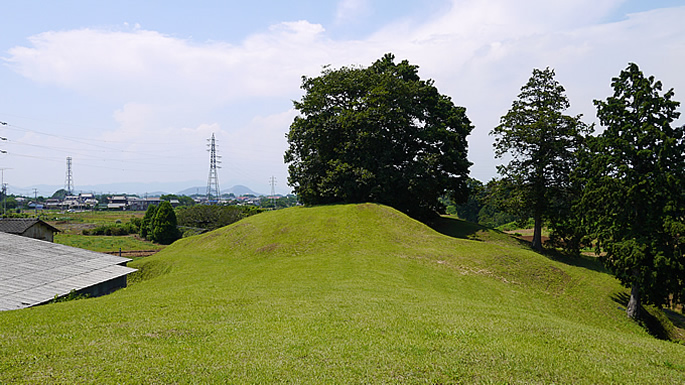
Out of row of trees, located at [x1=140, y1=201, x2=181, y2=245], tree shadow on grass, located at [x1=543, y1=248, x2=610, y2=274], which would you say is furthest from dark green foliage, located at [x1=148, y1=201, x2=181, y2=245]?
tree shadow on grass, located at [x1=543, y1=248, x2=610, y2=274]

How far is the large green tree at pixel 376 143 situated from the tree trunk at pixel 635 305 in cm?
2289

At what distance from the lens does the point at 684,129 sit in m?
23.9

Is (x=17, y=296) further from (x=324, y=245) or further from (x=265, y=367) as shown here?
(x=324, y=245)

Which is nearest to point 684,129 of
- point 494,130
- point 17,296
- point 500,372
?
point 494,130

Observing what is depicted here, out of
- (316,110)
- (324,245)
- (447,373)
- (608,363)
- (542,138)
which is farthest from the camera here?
(316,110)

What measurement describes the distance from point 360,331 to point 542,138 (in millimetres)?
35529

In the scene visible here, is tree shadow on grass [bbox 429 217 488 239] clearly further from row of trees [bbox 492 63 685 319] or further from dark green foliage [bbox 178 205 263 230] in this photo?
dark green foliage [bbox 178 205 263 230]

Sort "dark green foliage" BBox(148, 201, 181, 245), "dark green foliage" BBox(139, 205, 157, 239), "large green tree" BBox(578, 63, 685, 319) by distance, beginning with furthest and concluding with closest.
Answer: "dark green foliage" BBox(139, 205, 157, 239), "dark green foliage" BBox(148, 201, 181, 245), "large green tree" BBox(578, 63, 685, 319)

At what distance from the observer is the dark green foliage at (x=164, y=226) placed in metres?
76.8

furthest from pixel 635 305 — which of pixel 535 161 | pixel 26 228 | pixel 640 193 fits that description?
pixel 26 228

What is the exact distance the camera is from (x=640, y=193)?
23750mm

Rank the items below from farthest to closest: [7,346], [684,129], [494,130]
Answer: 1. [494,130]
2. [684,129]
3. [7,346]

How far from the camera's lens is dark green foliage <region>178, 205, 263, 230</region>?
76125 mm

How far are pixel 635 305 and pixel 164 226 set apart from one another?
243 feet
